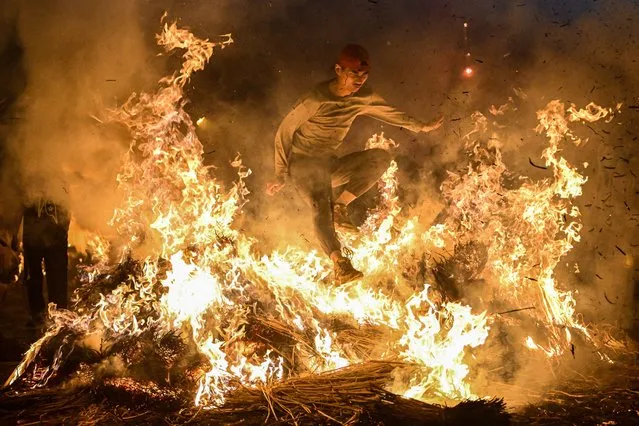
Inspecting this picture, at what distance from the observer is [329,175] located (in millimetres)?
6461

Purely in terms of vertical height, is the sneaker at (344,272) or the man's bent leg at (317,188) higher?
the man's bent leg at (317,188)

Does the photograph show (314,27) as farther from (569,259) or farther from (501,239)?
(569,259)

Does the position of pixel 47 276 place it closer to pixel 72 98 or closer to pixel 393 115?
pixel 72 98

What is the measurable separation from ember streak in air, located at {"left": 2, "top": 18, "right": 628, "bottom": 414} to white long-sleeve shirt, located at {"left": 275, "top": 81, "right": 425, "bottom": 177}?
45.1 inches

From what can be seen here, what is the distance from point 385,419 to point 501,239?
370 centimetres

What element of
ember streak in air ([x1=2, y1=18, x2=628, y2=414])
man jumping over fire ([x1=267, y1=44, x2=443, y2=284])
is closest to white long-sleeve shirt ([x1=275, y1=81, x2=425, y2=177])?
man jumping over fire ([x1=267, y1=44, x2=443, y2=284])

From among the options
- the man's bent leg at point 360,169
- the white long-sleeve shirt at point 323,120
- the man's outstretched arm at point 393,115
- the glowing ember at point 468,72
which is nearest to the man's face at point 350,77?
the white long-sleeve shirt at point 323,120

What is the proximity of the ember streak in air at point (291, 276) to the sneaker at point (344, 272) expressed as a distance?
531mm

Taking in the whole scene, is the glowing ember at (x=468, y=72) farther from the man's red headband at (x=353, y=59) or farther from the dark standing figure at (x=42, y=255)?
the dark standing figure at (x=42, y=255)

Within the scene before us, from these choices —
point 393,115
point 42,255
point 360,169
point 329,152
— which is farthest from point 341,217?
point 42,255

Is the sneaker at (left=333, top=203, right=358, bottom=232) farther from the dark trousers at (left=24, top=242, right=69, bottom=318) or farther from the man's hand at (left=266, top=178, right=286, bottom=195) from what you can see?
the dark trousers at (left=24, top=242, right=69, bottom=318)

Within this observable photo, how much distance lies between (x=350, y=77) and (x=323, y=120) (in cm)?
65

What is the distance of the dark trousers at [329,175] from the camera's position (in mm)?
6305

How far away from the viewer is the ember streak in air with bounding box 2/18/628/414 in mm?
5293
